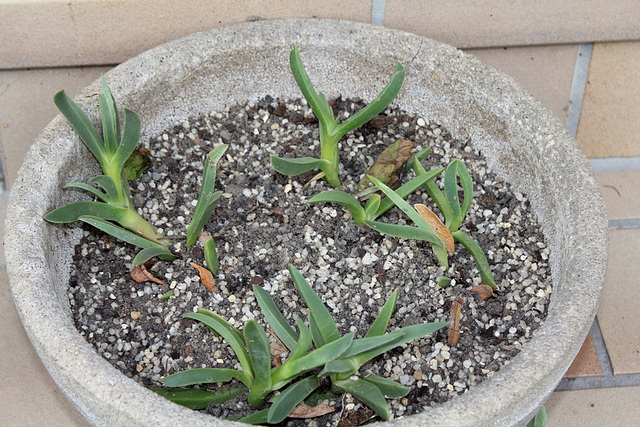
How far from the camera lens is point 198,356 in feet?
4.33

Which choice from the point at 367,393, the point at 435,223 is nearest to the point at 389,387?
the point at 367,393

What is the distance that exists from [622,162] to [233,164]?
3.71 feet

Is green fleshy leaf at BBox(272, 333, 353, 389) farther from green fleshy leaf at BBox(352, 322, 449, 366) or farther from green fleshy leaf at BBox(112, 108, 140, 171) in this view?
green fleshy leaf at BBox(112, 108, 140, 171)

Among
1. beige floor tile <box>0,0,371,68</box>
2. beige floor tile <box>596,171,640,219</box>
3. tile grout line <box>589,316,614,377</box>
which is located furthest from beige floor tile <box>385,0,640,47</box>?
tile grout line <box>589,316,614,377</box>

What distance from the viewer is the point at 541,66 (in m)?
1.87

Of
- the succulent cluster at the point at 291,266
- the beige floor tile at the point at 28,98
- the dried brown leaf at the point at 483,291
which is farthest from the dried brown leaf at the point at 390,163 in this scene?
the beige floor tile at the point at 28,98

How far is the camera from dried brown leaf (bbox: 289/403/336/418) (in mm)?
1223

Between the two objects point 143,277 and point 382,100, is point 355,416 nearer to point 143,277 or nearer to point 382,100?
point 143,277

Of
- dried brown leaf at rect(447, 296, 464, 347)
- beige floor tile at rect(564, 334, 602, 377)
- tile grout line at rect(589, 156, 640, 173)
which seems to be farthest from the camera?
tile grout line at rect(589, 156, 640, 173)

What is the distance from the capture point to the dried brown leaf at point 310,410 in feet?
4.01

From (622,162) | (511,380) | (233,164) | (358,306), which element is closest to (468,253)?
(358,306)

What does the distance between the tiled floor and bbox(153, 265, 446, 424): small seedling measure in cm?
53

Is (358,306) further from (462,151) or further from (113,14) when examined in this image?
(113,14)

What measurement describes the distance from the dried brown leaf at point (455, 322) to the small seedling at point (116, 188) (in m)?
0.46
